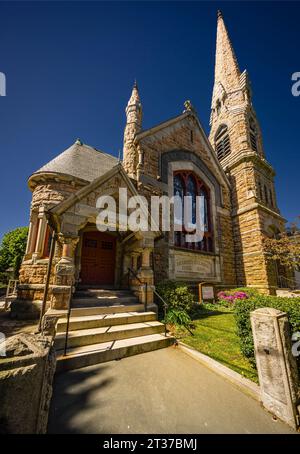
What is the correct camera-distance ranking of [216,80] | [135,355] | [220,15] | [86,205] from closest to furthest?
1. [135,355]
2. [86,205]
3. [216,80]
4. [220,15]

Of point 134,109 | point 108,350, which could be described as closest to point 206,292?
point 108,350

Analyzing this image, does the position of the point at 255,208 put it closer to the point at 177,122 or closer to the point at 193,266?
the point at 193,266

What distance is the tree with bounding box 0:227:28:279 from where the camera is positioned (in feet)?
77.3

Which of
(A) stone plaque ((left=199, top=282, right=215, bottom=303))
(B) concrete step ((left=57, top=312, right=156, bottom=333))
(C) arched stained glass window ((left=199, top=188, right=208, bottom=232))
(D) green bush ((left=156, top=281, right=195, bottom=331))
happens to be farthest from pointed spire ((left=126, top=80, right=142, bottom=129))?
(B) concrete step ((left=57, top=312, right=156, bottom=333))

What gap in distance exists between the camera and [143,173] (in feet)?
31.2

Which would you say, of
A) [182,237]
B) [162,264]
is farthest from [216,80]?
[162,264]

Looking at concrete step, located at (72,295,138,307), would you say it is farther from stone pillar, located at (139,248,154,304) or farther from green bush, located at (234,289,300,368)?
green bush, located at (234,289,300,368)

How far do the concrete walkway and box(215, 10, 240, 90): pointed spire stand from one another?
21.4m

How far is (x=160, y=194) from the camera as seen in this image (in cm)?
980

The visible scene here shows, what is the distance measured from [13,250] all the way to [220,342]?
28.4 m

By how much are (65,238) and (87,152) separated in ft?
28.5

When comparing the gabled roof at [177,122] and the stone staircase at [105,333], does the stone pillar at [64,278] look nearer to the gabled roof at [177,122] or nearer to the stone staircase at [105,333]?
the stone staircase at [105,333]

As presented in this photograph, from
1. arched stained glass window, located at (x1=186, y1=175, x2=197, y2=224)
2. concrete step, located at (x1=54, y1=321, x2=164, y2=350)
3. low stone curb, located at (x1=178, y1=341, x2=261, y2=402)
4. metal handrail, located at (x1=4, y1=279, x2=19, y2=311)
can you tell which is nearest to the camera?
low stone curb, located at (x1=178, y1=341, x2=261, y2=402)
